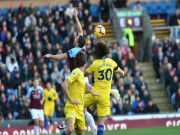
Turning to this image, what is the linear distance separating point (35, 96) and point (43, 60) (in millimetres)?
4001

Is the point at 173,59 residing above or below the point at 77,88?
below

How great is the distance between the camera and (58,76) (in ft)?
70.3

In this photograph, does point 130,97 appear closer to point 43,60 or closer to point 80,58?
point 43,60

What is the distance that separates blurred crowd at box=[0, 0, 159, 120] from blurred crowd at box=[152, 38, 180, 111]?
1166mm

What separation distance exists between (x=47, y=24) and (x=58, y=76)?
110 inches

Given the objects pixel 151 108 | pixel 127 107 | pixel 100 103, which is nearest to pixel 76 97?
pixel 100 103

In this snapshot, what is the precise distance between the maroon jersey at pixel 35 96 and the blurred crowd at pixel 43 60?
2253mm

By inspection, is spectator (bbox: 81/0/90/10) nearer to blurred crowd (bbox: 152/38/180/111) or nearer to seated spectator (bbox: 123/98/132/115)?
blurred crowd (bbox: 152/38/180/111)

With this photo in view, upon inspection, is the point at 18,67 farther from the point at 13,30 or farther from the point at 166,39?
the point at 166,39

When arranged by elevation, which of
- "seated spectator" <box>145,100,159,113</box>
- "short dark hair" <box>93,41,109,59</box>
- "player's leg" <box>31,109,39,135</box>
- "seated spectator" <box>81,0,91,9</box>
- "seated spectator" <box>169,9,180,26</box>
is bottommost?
"seated spectator" <box>145,100,159,113</box>

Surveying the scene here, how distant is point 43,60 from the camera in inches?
849

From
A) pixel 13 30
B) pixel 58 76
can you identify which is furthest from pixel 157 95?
pixel 13 30

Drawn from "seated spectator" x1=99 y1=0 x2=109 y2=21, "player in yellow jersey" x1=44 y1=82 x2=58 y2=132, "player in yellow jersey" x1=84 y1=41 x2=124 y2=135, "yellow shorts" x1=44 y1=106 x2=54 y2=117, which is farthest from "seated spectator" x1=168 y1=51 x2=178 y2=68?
"player in yellow jersey" x1=84 y1=41 x2=124 y2=135

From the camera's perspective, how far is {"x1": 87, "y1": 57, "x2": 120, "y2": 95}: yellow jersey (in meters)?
12.3
